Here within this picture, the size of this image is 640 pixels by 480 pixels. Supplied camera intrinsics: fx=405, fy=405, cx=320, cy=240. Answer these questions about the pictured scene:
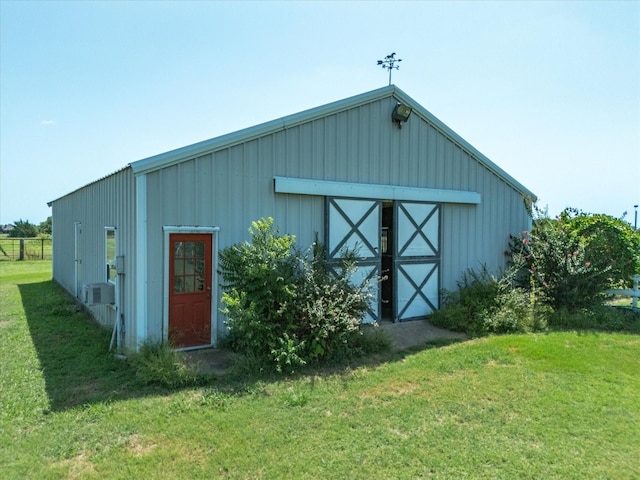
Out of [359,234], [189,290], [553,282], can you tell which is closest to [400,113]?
[359,234]

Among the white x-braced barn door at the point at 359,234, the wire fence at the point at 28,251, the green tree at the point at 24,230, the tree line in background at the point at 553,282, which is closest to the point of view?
the white x-braced barn door at the point at 359,234

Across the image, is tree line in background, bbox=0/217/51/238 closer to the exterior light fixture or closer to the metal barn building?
the metal barn building

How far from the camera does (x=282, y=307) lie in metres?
5.63

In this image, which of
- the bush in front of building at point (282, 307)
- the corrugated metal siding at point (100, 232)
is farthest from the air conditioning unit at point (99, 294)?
the bush in front of building at point (282, 307)

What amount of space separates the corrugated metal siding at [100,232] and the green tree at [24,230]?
97.7ft

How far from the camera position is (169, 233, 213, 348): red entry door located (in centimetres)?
613

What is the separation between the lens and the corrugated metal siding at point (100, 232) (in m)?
6.15

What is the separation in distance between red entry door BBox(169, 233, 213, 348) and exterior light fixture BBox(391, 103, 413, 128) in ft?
14.6

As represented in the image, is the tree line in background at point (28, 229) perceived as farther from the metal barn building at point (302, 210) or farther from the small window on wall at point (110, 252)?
the small window on wall at point (110, 252)

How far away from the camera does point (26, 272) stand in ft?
58.5

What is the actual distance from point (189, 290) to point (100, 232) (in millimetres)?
3305

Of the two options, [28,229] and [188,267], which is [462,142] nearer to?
[188,267]

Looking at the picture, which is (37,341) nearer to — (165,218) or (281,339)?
(165,218)

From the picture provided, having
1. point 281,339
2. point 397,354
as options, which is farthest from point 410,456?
point 397,354
